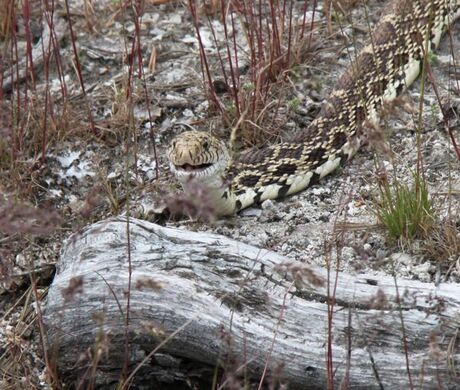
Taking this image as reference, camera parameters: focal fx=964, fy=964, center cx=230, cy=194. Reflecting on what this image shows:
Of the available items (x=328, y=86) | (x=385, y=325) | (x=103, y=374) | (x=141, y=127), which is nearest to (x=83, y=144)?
(x=141, y=127)

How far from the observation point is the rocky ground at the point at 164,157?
4.55 meters

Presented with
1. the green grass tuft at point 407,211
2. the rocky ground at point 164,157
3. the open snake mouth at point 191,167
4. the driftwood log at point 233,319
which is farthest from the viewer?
the open snake mouth at point 191,167

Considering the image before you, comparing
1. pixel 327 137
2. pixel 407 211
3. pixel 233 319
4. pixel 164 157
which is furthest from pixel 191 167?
pixel 233 319

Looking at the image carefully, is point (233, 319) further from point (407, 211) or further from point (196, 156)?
point (196, 156)

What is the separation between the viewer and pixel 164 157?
5684 millimetres

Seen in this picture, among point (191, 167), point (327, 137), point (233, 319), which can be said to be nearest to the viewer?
point (233, 319)

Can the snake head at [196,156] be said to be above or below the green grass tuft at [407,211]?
above

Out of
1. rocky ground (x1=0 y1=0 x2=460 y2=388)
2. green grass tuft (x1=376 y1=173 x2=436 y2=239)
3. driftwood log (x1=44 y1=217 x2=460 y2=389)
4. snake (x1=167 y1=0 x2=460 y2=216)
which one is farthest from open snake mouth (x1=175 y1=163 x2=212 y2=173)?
green grass tuft (x1=376 y1=173 x2=436 y2=239)

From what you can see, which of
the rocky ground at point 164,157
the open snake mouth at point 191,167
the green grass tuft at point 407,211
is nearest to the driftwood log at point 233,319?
the rocky ground at point 164,157

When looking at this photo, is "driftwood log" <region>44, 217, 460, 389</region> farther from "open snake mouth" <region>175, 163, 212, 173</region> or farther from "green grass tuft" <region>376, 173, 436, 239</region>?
"open snake mouth" <region>175, 163, 212, 173</region>

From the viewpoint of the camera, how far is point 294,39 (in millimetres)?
6062

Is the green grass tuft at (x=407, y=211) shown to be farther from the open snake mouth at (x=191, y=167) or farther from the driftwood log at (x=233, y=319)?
the open snake mouth at (x=191, y=167)

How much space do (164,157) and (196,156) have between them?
2.92 feet

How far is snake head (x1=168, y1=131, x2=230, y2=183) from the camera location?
15.7 feet
